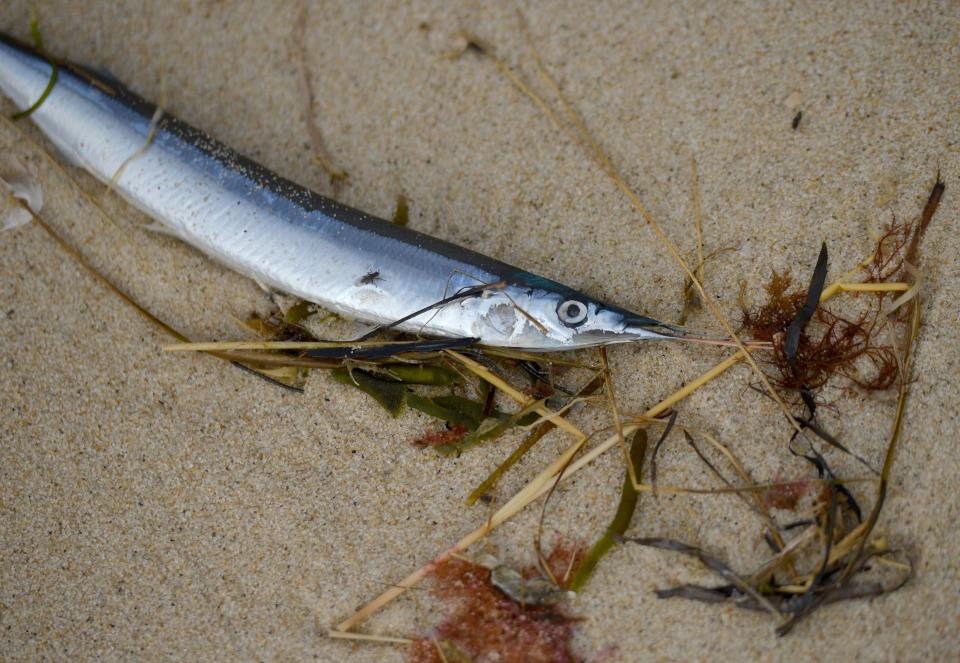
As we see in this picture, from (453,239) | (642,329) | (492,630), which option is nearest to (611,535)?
(492,630)

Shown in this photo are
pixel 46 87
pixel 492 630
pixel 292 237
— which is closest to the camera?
pixel 492 630

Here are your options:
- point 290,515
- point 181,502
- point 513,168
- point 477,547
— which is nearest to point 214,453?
point 181,502

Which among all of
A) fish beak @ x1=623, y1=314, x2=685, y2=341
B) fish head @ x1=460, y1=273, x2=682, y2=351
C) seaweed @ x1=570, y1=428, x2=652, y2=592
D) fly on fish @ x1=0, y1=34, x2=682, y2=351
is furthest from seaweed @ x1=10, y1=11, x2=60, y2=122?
seaweed @ x1=570, y1=428, x2=652, y2=592

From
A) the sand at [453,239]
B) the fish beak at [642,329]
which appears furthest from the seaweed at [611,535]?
the fish beak at [642,329]

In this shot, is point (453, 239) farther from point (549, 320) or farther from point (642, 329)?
point (642, 329)

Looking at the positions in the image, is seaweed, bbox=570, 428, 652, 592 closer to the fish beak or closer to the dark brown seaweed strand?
the fish beak

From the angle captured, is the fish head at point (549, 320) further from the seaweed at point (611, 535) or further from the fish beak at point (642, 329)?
the seaweed at point (611, 535)

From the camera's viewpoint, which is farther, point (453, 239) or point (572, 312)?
point (453, 239)

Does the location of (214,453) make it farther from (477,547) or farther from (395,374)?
(477,547)

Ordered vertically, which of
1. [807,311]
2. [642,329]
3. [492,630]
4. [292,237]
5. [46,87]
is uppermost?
[46,87]
